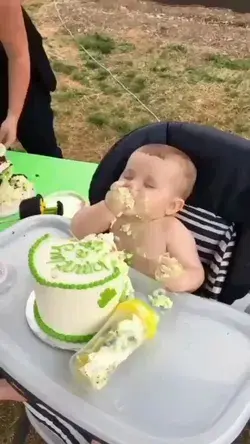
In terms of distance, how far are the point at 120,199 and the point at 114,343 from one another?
0.22 metres

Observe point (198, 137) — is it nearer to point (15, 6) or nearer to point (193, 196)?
point (193, 196)

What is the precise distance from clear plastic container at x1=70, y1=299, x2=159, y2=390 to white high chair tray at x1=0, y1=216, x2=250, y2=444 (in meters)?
0.02

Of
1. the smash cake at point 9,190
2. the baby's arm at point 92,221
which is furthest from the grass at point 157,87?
the baby's arm at point 92,221

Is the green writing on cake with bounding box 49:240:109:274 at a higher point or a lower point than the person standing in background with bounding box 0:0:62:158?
higher

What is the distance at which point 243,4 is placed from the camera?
3039 mm

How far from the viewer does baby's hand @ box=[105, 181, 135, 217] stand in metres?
0.98

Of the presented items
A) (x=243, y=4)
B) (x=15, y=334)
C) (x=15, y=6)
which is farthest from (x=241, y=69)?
(x=15, y=334)

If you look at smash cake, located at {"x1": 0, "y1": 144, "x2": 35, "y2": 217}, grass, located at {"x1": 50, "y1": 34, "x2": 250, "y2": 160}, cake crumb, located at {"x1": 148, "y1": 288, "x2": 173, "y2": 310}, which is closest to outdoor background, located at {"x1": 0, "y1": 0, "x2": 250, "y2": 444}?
grass, located at {"x1": 50, "y1": 34, "x2": 250, "y2": 160}

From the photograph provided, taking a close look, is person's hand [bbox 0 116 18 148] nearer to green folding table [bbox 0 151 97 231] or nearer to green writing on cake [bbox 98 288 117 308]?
green folding table [bbox 0 151 97 231]

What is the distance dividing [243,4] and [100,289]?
8.06 feet

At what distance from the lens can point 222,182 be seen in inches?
41.0

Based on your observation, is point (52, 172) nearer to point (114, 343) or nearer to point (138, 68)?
point (114, 343)

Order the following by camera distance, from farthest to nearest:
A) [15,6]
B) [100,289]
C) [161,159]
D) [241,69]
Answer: [241,69], [15,6], [161,159], [100,289]

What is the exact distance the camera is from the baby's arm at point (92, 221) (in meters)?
1.04
